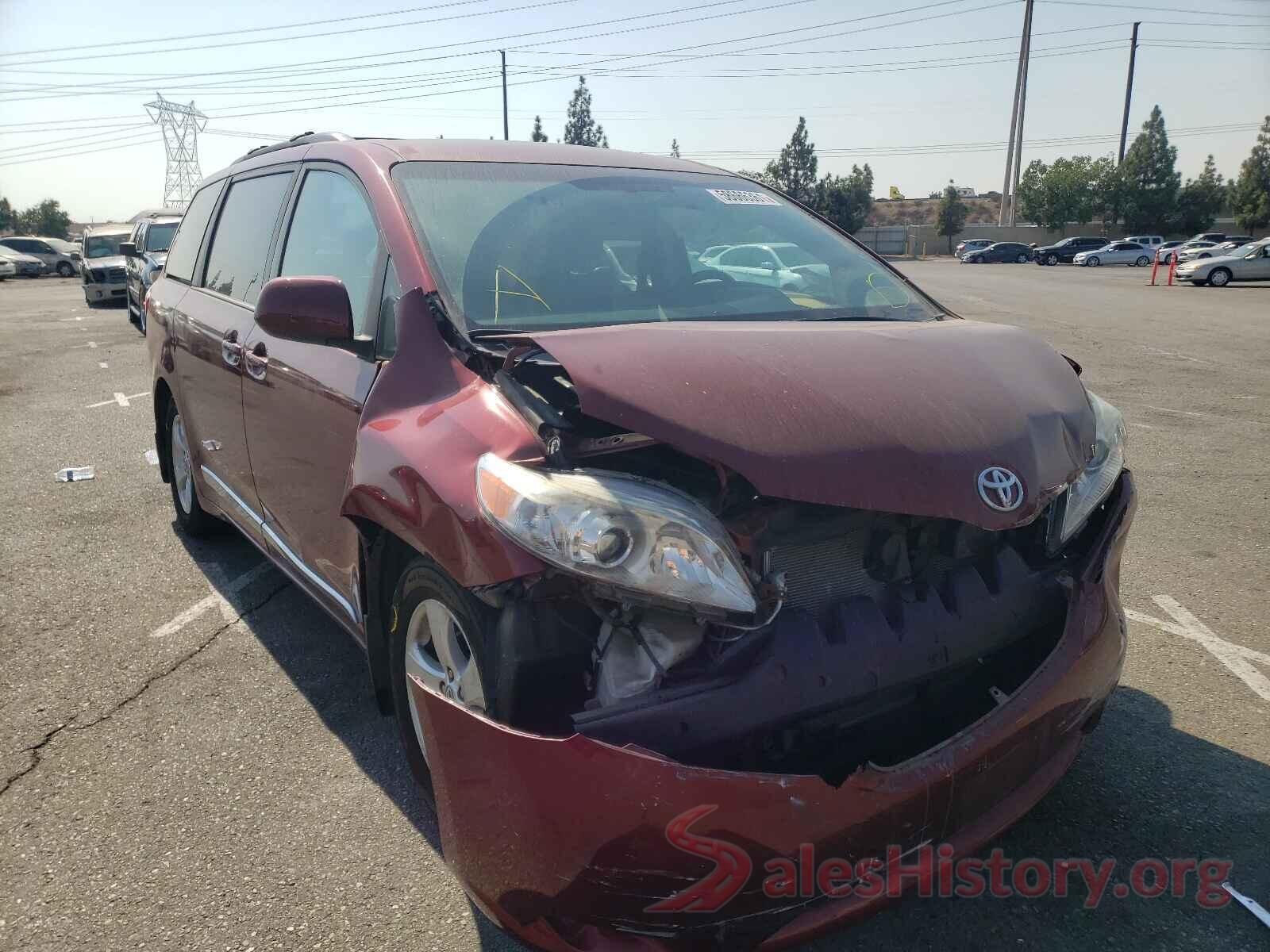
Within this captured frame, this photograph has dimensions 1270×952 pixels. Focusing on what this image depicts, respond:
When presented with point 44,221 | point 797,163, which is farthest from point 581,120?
point 44,221

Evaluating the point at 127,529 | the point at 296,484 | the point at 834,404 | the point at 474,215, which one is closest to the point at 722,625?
the point at 834,404

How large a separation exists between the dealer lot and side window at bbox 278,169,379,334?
4.61 ft

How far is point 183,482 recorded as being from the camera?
5.03 meters

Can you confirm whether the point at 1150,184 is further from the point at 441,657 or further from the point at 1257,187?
the point at 441,657

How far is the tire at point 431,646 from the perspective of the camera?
1908mm

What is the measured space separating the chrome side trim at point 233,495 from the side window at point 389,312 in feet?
4.38

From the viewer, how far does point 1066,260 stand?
175 feet

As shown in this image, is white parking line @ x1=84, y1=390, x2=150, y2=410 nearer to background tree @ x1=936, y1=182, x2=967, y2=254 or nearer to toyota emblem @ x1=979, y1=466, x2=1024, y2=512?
toyota emblem @ x1=979, y1=466, x2=1024, y2=512

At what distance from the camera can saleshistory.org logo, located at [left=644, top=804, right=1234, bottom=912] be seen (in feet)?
5.55

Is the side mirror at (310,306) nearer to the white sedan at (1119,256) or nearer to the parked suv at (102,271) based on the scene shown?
the parked suv at (102,271)

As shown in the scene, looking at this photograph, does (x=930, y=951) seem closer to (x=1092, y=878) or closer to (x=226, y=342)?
(x=1092, y=878)

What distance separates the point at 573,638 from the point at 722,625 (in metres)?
0.29

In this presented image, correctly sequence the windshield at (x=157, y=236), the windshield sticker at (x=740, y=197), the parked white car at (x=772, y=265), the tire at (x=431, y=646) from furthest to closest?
1. the windshield at (x=157, y=236)
2. the windshield sticker at (x=740, y=197)
3. the parked white car at (x=772, y=265)
4. the tire at (x=431, y=646)

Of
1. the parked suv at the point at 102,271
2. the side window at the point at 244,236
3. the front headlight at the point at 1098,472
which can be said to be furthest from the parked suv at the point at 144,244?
the front headlight at the point at 1098,472
